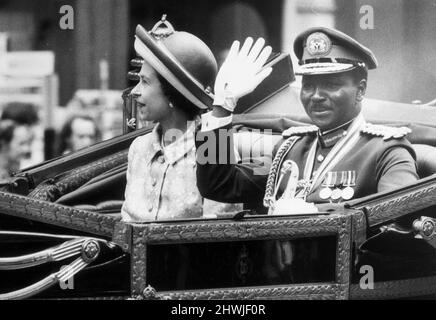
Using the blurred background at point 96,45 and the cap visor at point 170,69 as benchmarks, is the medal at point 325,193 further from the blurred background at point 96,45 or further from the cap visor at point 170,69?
the cap visor at point 170,69

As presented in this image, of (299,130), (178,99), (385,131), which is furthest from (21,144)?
(385,131)

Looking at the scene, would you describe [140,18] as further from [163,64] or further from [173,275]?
[173,275]

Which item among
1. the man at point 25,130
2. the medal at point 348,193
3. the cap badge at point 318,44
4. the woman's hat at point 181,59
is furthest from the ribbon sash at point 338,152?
the man at point 25,130

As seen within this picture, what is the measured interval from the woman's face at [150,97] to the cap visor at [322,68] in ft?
1.67

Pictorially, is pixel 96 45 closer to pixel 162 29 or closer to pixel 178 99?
pixel 162 29

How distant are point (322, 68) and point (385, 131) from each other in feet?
1.07

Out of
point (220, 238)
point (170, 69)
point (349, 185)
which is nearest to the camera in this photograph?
point (220, 238)

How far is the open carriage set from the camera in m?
2.84

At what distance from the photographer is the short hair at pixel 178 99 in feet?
10.1

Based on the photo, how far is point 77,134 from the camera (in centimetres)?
313

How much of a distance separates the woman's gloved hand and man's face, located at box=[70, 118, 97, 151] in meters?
0.46

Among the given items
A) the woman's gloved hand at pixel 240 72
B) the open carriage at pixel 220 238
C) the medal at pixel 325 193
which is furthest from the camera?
the medal at pixel 325 193

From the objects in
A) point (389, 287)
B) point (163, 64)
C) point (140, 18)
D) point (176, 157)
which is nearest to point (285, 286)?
point (389, 287)
